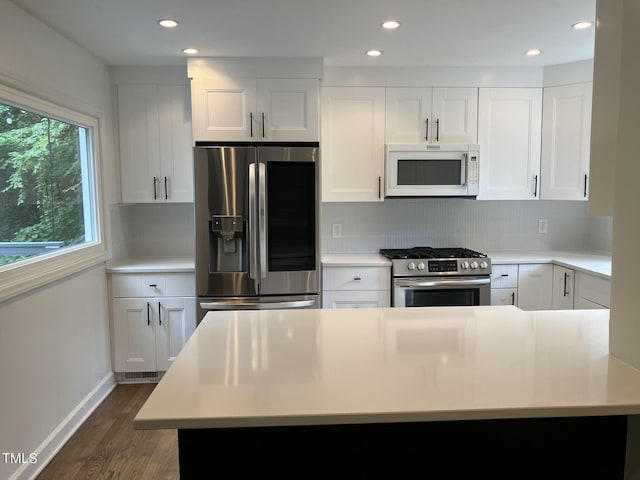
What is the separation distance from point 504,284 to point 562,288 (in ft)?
1.35

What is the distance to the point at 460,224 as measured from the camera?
4.21m

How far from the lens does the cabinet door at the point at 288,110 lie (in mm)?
3467

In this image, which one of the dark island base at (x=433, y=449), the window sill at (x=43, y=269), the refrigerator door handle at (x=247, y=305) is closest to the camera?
the dark island base at (x=433, y=449)

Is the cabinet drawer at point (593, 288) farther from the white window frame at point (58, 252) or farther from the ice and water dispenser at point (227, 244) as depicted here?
the white window frame at point (58, 252)

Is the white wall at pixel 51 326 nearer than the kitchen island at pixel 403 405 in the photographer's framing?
No

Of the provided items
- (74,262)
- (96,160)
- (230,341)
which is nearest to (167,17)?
(96,160)

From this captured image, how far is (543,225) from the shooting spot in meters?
4.27

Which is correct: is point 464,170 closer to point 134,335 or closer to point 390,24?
point 390,24

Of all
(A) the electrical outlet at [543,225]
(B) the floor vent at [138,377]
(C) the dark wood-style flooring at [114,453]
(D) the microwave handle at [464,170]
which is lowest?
(C) the dark wood-style flooring at [114,453]

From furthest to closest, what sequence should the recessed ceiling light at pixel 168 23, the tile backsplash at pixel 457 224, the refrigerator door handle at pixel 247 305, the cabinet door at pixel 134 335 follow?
the tile backsplash at pixel 457 224
the cabinet door at pixel 134 335
the refrigerator door handle at pixel 247 305
the recessed ceiling light at pixel 168 23

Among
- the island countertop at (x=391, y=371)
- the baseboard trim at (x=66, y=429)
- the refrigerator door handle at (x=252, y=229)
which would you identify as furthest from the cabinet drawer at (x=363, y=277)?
the baseboard trim at (x=66, y=429)

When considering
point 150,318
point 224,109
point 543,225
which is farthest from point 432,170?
point 150,318

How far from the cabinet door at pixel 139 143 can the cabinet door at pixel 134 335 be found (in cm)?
83

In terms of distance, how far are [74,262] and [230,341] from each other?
5.71ft
